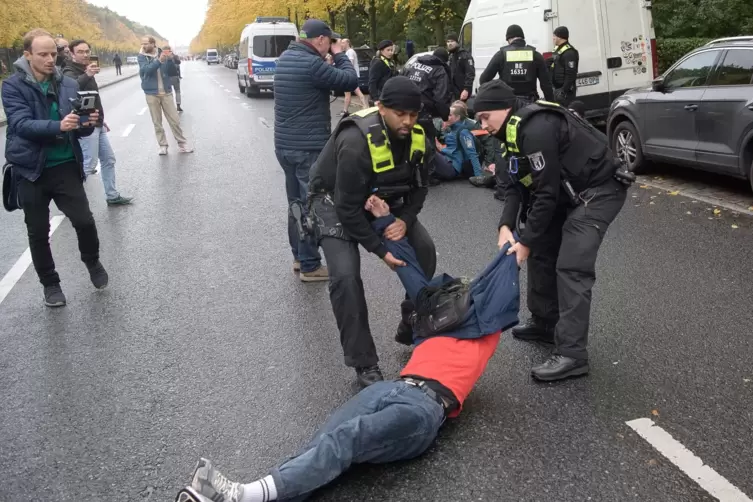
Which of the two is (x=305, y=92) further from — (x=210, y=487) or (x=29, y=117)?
(x=210, y=487)

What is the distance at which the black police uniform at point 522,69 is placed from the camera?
30.5 feet

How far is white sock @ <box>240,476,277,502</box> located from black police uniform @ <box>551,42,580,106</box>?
8663 mm

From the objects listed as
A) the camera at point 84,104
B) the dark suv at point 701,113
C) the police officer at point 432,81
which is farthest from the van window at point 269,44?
the camera at point 84,104

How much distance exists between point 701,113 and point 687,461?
5716 millimetres

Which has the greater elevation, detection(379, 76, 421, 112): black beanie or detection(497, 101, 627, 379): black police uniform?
detection(379, 76, 421, 112): black beanie

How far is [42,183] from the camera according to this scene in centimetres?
540

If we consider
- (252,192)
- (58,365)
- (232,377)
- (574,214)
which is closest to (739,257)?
(574,214)

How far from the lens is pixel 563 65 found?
10.2m

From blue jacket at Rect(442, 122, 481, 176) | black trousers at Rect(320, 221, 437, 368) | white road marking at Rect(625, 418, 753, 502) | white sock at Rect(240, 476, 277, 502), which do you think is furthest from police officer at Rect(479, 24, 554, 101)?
white sock at Rect(240, 476, 277, 502)

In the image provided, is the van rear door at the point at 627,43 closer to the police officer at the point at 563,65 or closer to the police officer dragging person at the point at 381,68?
the police officer at the point at 563,65

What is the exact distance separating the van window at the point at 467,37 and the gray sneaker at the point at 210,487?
40.0 ft

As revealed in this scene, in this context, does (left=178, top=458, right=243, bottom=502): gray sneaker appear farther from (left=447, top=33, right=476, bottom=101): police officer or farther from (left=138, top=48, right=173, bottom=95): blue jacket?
(left=138, top=48, right=173, bottom=95): blue jacket

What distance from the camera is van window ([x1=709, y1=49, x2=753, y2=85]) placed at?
7.48 metres

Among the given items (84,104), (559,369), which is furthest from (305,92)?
(559,369)
